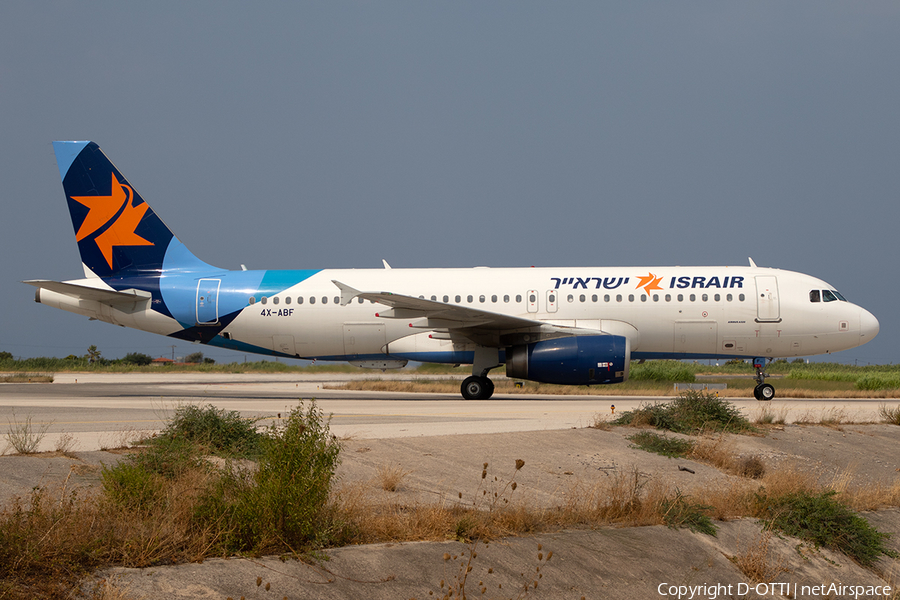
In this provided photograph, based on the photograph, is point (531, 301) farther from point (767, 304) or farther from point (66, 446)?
point (66, 446)

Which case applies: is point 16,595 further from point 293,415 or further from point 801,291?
point 801,291

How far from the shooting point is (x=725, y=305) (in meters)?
21.7

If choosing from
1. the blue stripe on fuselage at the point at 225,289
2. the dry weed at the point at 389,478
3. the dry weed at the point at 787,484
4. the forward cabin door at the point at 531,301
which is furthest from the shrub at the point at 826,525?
the blue stripe on fuselage at the point at 225,289

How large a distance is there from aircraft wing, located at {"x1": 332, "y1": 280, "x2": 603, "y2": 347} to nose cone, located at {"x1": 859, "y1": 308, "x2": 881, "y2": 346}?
8.11m

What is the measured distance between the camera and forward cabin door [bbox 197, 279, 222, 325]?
22.9 m

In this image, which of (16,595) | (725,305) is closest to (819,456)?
(725,305)

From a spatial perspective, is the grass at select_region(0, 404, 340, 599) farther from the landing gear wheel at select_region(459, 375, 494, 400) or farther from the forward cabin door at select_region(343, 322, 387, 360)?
the forward cabin door at select_region(343, 322, 387, 360)

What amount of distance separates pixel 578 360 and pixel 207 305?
11.7 m

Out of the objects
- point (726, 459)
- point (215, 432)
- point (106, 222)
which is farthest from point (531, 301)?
point (106, 222)

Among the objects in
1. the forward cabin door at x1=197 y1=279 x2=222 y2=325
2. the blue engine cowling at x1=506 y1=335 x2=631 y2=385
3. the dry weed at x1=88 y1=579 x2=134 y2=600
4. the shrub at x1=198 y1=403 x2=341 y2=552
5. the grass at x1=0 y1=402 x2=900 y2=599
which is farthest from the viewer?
the forward cabin door at x1=197 y1=279 x2=222 y2=325

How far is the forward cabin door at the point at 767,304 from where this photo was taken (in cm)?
2167

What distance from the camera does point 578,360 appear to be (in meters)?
19.8

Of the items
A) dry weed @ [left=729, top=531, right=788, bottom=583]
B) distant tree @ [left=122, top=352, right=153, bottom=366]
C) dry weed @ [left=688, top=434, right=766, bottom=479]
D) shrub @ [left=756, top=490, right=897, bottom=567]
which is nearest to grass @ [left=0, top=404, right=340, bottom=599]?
dry weed @ [left=729, top=531, right=788, bottom=583]

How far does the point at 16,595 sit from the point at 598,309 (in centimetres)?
1883
